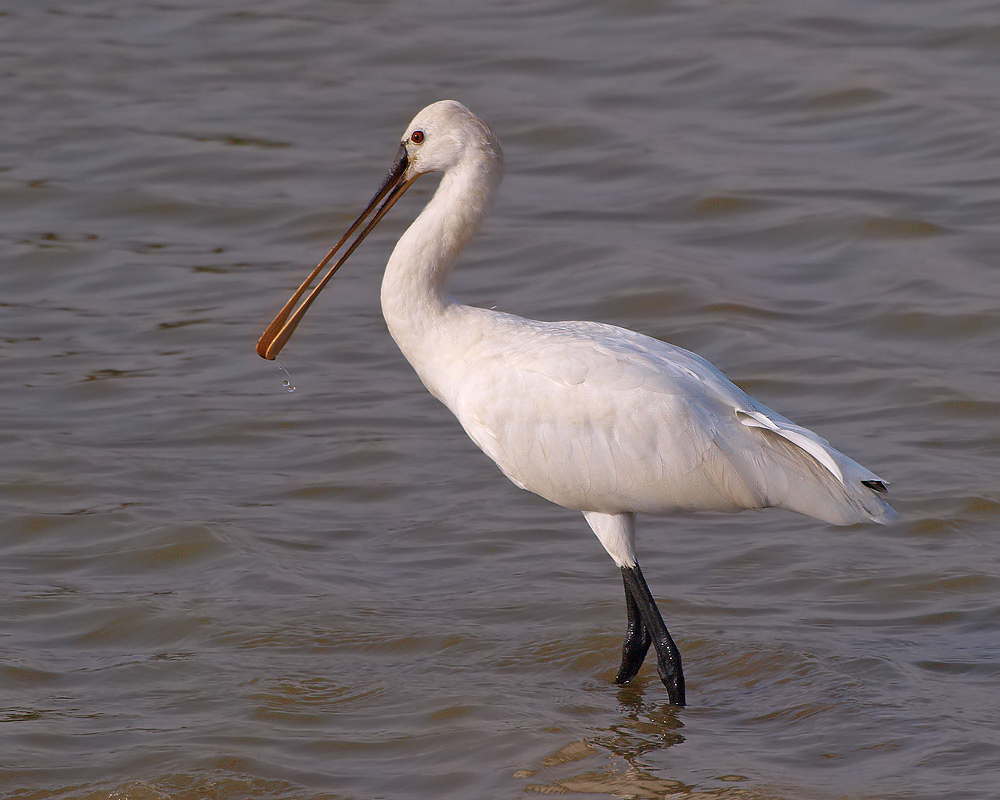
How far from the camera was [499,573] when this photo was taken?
8.37 meters

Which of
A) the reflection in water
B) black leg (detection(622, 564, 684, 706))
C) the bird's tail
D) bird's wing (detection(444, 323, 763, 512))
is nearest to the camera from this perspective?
the reflection in water

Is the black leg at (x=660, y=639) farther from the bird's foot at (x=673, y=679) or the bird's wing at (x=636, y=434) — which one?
the bird's wing at (x=636, y=434)

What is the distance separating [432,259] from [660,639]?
1.88 m

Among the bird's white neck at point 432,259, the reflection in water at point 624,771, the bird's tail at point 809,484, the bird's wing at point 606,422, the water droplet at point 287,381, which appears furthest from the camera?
the water droplet at point 287,381

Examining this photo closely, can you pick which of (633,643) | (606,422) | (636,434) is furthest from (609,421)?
(633,643)

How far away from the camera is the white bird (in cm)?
681

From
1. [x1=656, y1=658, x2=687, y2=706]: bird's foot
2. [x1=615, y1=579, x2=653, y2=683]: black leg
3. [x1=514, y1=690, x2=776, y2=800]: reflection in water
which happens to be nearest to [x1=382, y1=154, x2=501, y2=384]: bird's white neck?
[x1=615, y1=579, x2=653, y2=683]: black leg

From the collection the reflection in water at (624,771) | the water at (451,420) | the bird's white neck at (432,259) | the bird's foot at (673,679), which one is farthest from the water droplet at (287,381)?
the reflection in water at (624,771)

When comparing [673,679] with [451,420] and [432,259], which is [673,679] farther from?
[451,420]

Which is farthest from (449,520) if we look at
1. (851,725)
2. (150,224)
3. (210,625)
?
(150,224)

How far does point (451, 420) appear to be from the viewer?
10.4m

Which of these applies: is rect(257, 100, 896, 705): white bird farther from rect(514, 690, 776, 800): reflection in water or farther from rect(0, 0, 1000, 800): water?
rect(0, 0, 1000, 800): water

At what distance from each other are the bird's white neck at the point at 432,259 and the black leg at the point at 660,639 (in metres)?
1.22

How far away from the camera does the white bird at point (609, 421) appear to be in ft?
22.4
